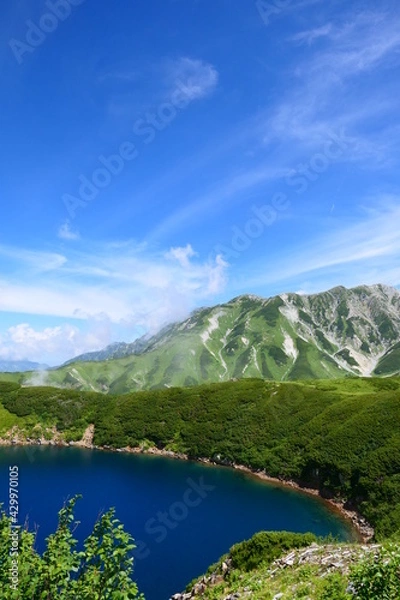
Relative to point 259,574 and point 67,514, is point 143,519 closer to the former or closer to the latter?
point 259,574

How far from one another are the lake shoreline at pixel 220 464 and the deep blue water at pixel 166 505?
2.14 metres

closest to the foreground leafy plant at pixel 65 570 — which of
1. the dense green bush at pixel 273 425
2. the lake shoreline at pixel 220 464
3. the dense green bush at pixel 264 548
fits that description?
the dense green bush at pixel 264 548

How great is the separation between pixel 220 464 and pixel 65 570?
87894 millimetres

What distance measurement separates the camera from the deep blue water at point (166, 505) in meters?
46.9

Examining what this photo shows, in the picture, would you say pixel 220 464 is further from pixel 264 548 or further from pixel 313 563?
pixel 313 563

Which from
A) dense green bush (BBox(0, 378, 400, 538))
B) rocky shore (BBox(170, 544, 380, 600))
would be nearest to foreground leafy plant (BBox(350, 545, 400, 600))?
rocky shore (BBox(170, 544, 380, 600))

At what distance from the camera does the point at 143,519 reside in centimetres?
5938

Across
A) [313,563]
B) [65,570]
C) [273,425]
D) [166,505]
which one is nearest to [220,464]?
[273,425]

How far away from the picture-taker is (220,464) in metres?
94.1

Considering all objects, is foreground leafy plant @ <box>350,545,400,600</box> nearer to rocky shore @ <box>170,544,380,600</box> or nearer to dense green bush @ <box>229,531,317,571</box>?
rocky shore @ <box>170,544,380,600</box>

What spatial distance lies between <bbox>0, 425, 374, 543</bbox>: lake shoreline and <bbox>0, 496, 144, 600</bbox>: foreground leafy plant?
53835 mm

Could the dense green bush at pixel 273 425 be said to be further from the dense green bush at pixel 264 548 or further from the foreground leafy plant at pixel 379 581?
the foreground leafy plant at pixel 379 581

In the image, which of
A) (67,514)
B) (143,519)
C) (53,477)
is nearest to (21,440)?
(53,477)

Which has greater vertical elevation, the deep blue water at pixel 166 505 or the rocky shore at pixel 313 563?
the rocky shore at pixel 313 563
